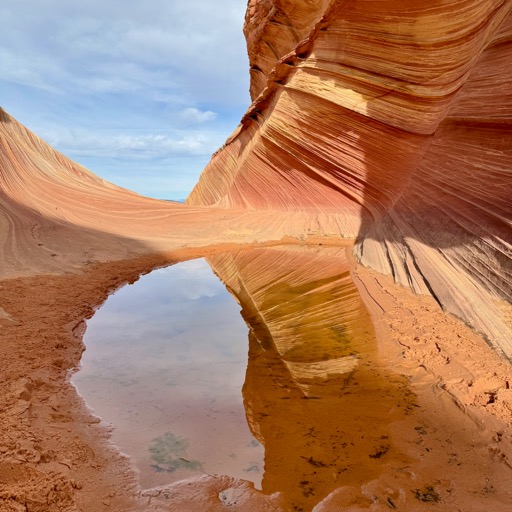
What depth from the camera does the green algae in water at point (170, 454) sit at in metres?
2.12

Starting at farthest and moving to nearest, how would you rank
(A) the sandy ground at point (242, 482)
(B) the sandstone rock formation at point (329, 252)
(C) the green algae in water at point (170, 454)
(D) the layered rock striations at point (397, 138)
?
(D) the layered rock striations at point (397, 138) → (C) the green algae in water at point (170, 454) → (B) the sandstone rock formation at point (329, 252) → (A) the sandy ground at point (242, 482)

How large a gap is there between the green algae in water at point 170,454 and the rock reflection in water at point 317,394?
0.40 metres

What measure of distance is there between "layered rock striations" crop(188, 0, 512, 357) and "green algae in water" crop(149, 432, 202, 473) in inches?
101

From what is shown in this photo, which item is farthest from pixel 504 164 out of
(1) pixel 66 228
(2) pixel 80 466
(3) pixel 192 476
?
(1) pixel 66 228

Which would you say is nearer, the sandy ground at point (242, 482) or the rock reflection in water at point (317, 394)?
the sandy ground at point (242, 482)

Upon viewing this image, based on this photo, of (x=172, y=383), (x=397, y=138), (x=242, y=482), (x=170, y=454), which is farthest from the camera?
(x=397, y=138)

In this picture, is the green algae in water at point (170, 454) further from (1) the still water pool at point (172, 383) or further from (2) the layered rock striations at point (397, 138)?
(2) the layered rock striations at point (397, 138)

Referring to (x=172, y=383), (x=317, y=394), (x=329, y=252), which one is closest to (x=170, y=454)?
(x=172, y=383)

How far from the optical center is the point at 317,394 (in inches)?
111

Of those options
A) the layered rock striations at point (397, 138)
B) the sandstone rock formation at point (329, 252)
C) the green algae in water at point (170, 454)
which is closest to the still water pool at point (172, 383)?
the green algae in water at point (170, 454)

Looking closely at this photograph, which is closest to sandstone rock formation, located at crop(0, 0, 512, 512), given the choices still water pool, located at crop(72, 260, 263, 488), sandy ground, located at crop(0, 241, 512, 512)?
sandy ground, located at crop(0, 241, 512, 512)

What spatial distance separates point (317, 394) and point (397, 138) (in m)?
7.04

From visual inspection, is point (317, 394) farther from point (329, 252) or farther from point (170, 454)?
point (329, 252)

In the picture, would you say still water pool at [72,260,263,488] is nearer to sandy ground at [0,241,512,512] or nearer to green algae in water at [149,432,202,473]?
green algae in water at [149,432,202,473]
